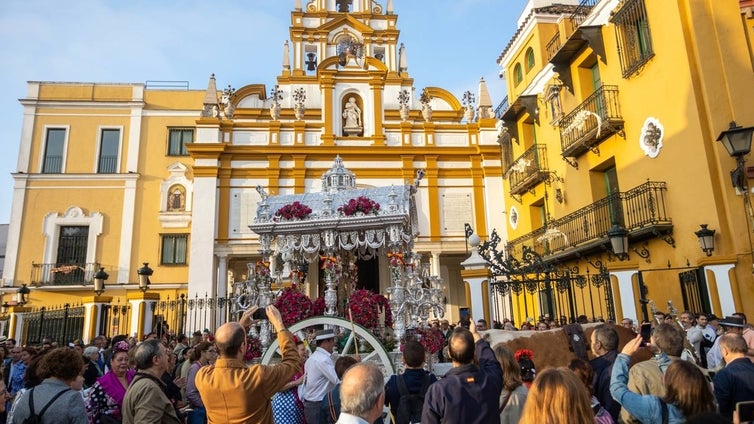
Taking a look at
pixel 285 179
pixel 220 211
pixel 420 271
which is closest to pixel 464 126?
pixel 285 179

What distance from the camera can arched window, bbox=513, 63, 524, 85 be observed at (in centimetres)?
2173

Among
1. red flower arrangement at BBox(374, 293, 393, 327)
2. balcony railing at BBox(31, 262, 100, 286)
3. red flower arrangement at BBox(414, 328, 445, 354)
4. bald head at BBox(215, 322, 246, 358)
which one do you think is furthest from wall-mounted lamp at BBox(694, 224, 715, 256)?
balcony railing at BBox(31, 262, 100, 286)

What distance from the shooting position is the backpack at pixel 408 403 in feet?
14.2

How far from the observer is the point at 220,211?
69.1 feet

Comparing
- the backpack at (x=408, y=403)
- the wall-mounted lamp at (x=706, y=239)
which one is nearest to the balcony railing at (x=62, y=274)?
the backpack at (x=408, y=403)

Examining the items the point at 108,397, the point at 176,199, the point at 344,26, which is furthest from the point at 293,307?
the point at 344,26

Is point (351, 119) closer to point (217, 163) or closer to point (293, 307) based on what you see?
point (217, 163)

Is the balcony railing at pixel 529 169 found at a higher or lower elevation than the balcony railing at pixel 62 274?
higher

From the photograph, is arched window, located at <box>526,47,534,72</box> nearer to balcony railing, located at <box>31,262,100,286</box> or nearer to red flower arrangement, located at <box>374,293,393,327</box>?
red flower arrangement, located at <box>374,293,393,327</box>

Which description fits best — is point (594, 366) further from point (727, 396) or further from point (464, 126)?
point (464, 126)

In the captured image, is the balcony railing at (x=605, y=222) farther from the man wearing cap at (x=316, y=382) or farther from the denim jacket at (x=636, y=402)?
the man wearing cap at (x=316, y=382)

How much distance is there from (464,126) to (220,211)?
1134cm

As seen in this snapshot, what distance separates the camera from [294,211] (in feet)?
34.8

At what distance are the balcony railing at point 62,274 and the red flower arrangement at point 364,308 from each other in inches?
733
